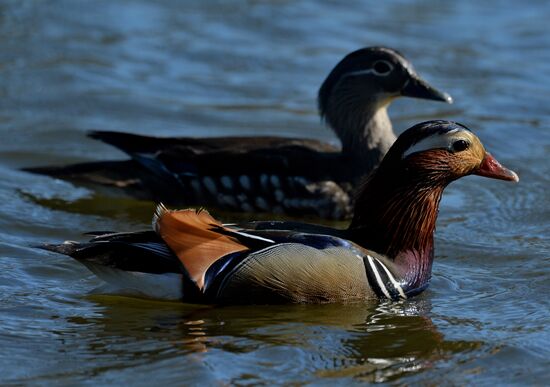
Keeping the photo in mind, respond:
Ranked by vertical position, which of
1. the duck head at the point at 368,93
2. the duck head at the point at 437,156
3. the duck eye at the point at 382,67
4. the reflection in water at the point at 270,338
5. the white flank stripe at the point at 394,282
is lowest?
the reflection in water at the point at 270,338

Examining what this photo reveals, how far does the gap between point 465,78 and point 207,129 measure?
3238 mm

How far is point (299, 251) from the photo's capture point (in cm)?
800

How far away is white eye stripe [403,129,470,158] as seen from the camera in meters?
8.41

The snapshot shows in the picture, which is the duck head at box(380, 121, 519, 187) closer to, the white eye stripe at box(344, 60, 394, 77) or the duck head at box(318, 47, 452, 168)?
the duck head at box(318, 47, 452, 168)

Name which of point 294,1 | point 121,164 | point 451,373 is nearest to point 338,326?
point 451,373

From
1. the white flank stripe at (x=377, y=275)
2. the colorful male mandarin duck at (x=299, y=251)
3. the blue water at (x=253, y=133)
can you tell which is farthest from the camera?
the white flank stripe at (x=377, y=275)

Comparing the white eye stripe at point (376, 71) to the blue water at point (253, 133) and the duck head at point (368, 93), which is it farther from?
the blue water at point (253, 133)

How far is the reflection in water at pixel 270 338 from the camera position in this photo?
24.1 feet

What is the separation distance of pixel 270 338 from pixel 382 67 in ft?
13.9

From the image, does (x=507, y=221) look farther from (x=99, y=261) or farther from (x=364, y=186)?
(x=99, y=261)

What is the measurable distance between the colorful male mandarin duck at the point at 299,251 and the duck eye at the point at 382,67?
2.95 meters

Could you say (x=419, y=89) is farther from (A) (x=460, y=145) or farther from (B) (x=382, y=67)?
(A) (x=460, y=145)

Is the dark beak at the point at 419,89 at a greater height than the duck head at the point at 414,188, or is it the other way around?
the dark beak at the point at 419,89

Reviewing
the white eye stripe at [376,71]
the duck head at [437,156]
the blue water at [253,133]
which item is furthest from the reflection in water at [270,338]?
the white eye stripe at [376,71]
